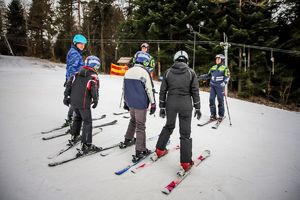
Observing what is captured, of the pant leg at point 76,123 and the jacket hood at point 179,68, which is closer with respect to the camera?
the jacket hood at point 179,68

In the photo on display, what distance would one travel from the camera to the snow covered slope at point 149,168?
3352 millimetres

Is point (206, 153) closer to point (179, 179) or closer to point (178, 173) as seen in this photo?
point (178, 173)

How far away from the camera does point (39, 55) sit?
3641 centimetres

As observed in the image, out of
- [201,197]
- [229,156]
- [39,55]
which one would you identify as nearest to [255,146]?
[229,156]

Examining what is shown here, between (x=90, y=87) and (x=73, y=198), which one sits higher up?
(x=90, y=87)

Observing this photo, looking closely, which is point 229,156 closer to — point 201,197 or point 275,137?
point 201,197

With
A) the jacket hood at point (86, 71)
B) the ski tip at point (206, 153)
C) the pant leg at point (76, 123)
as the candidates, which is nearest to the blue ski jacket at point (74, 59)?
the jacket hood at point (86, 71)

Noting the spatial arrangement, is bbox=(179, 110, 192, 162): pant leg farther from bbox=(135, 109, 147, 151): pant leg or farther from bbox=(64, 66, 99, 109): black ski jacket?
bbox=(64, 66, 99, 109): black ski jacket

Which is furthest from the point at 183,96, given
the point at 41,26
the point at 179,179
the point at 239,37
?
the point at 41,26

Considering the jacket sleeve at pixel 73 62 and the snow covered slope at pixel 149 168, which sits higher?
the jacket sleeve at pixel 73 62

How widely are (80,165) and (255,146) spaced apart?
415cm

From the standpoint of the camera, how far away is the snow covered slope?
132 inches

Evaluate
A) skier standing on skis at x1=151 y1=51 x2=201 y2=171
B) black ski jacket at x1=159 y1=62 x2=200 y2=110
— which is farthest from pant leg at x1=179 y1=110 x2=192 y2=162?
black ski jacket at x1=159 y1=62 x2=200 y2=110

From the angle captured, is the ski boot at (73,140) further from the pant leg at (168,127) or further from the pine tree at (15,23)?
the pine tree at (15,23)
